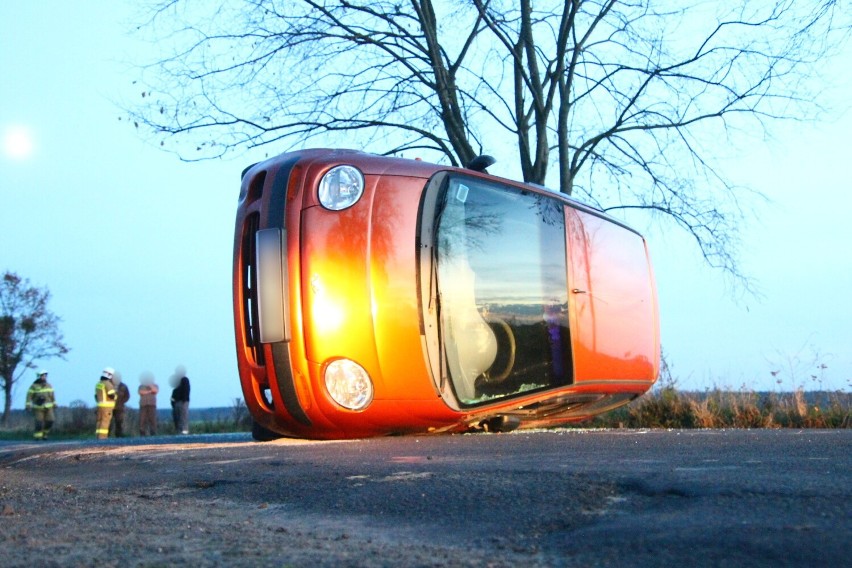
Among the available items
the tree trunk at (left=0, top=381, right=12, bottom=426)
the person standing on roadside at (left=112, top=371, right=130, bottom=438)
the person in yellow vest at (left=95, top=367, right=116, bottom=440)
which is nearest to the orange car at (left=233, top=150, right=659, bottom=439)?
the person in yellow vest at (left=95, top=367, right=116, bottom=440)

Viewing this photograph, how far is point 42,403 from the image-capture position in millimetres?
23266

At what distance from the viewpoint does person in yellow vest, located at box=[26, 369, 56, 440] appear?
23.3 metres

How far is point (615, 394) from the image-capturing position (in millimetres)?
9562

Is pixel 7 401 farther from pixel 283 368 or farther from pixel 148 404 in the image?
pixel 283 368

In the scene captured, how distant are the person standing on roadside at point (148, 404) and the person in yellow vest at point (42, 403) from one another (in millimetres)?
3311

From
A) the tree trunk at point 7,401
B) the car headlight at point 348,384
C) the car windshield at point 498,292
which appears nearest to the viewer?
the car headlight at point 348,384

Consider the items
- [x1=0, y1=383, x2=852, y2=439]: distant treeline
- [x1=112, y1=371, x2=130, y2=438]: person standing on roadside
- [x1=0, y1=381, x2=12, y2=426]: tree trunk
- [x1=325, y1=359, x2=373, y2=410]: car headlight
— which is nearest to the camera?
[x1=325, y1=359, x2=373, y2=410]: car headlight

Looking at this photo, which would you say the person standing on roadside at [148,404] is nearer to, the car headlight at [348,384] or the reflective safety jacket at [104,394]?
the reflective safety jacket at [104,394]

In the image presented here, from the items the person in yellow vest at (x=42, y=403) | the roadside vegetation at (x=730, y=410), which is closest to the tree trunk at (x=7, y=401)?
the person in yellow vest at (x=42, y=403)

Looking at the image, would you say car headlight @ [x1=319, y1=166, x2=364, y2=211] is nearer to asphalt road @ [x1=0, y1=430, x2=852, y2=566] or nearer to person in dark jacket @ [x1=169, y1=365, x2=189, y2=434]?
asphalt road @ [x1=0, y1=430, x2=852, y2=566]

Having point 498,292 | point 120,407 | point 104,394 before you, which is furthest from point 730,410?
point 120,407

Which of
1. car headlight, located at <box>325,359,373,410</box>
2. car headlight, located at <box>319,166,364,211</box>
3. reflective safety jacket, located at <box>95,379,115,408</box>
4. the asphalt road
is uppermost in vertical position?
car headlight, located at <box>319,166,364,211</box>

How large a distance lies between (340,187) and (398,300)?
943 mm

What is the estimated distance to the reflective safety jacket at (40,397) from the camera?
23.3 meters
